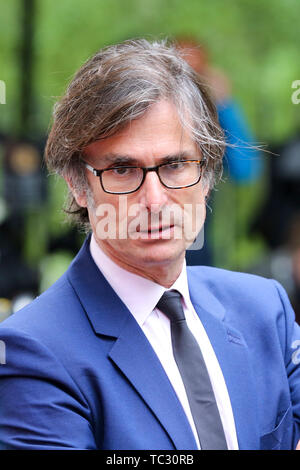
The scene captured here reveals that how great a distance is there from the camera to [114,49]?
1.93 meters

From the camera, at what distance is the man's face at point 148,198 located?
1.79 meters

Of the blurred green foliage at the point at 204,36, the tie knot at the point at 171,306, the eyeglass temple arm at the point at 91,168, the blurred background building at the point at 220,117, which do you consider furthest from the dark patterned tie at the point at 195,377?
the blurred green foliage at the point at 204,36

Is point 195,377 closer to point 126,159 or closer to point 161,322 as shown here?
point 161,322

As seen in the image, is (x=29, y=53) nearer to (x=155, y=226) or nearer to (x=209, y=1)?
(x=209, y=1)

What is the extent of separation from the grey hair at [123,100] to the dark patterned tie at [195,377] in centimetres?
38

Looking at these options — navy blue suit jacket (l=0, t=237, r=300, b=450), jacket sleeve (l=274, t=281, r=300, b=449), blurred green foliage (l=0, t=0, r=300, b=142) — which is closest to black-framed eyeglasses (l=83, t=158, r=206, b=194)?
navy blue suit jacket (l=0, t=237, r=300, b=450)

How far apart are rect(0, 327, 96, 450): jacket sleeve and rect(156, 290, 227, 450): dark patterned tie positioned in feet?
0.84

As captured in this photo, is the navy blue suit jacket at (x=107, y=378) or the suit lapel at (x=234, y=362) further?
the suit lapel at (x=234, y=362)

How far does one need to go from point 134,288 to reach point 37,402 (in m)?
0.39

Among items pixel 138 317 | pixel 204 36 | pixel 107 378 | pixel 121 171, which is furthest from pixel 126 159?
pixel 204 36

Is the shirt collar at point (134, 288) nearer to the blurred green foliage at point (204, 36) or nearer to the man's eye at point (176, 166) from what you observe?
the man's eye at point (176, 166)

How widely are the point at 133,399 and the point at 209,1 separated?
7.15 metres

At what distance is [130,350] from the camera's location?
181 centimetres
